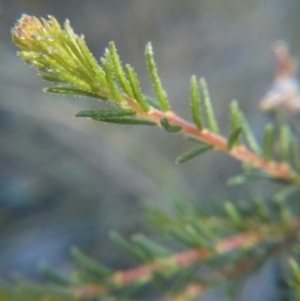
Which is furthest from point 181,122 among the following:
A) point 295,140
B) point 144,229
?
point 144,229

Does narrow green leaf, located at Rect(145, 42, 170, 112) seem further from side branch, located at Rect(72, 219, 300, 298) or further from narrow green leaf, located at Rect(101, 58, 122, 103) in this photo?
side branch, located at Rect(72, 219, 300, 298)

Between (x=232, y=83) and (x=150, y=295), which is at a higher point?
(x=232, y=83)

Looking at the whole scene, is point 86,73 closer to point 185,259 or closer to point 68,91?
point 68,91

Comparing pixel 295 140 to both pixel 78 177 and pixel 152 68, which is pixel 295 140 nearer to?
pixel 152 68

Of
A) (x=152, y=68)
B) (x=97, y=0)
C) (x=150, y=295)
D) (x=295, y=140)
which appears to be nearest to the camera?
(x=152, y=68)

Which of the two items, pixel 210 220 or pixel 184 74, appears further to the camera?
pixel 184 74

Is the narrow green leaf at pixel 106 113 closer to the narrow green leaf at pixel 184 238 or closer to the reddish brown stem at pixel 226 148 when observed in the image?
the reddish brown stem at pixel 226 148

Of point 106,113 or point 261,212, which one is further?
point 261,212

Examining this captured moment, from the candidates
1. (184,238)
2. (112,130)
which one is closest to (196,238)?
(184,238)
